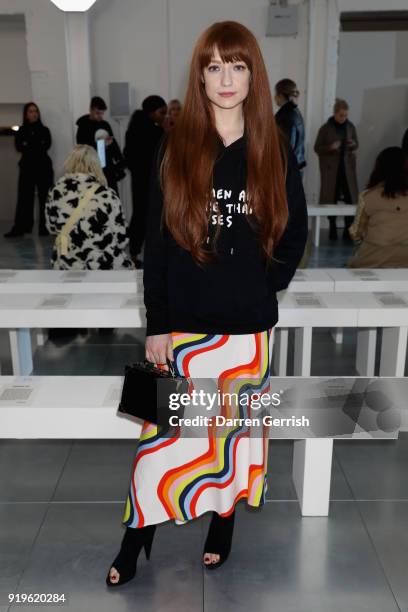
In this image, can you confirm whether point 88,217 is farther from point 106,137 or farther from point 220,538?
point 106,137

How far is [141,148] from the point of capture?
5.99m

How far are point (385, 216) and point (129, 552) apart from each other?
280 centimetres

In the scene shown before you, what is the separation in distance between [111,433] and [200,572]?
54 cm

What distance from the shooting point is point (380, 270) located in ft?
12.4

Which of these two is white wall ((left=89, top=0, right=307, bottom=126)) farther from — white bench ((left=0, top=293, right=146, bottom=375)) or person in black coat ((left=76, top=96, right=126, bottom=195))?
white bench ((left=0, top=293, right=146, bottom=375))

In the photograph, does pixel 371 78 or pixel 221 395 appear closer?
pixel 221 395

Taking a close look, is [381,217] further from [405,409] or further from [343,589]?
[343,589]

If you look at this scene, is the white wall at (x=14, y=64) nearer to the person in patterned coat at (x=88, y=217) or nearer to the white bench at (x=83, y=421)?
the person in patterned coat at (x=88, y=217)

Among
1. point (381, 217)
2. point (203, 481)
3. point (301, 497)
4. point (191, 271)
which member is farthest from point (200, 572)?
point (381, 217)

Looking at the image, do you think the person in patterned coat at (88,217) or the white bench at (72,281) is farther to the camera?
the person in patterned coat at (88,217)

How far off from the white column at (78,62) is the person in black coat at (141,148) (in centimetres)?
208

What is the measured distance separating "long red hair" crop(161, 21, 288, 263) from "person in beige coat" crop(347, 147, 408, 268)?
8.07 feet

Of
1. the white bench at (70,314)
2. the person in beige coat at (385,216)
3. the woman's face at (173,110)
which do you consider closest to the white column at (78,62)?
Answer: the woman's face at (173,110)

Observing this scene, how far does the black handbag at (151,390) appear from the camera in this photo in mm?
1705
